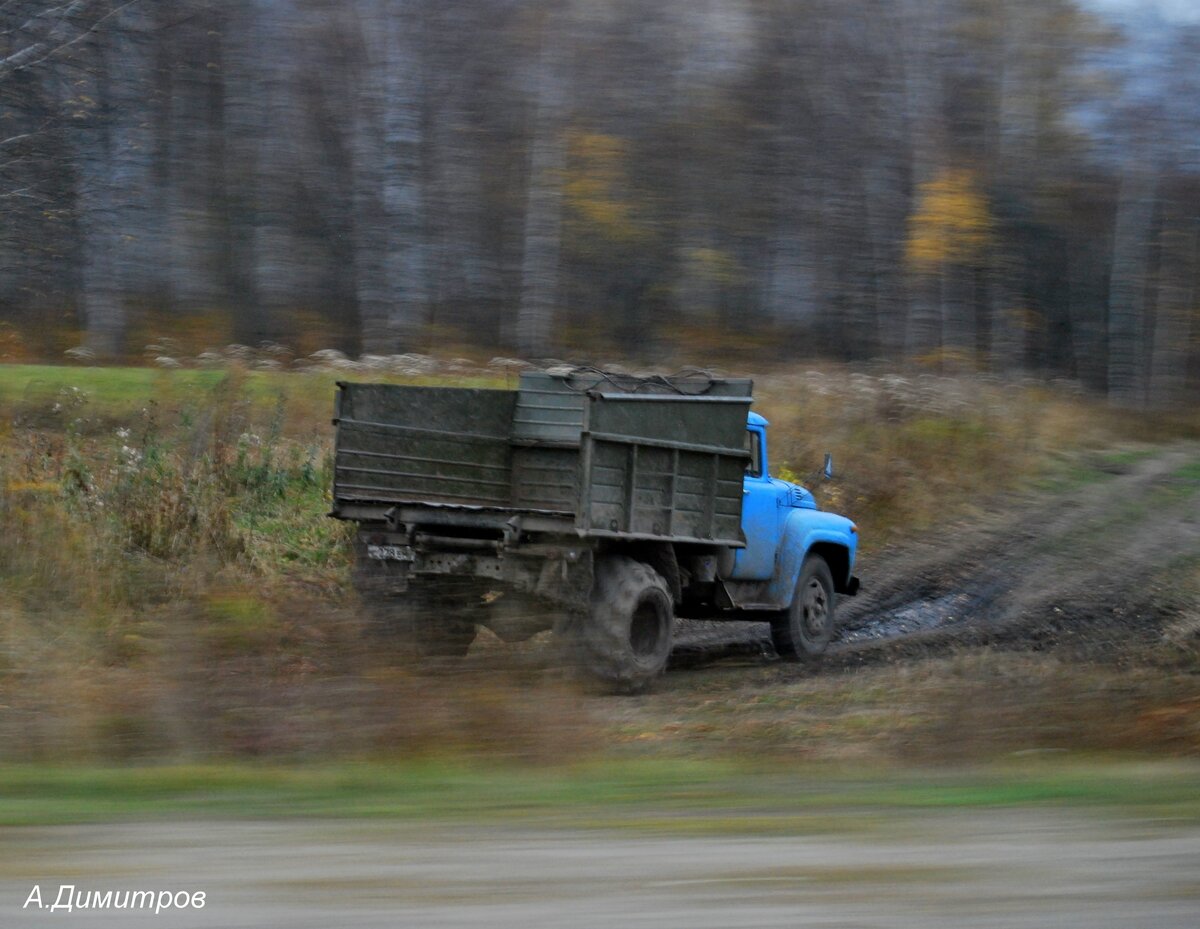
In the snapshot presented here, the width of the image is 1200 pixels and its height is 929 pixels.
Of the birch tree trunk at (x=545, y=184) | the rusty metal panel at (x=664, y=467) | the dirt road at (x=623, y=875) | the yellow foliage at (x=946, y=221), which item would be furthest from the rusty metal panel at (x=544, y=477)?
the yellow foliage at (x=946, y=221)

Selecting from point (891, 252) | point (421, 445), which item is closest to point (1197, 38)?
point (891, 252)

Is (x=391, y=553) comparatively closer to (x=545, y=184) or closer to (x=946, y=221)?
(x=545, y=184)

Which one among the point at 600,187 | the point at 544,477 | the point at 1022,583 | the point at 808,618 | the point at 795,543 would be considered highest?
the point at 600,187

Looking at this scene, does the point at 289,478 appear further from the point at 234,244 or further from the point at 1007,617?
the point at 234,244

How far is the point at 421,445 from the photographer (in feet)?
38.0

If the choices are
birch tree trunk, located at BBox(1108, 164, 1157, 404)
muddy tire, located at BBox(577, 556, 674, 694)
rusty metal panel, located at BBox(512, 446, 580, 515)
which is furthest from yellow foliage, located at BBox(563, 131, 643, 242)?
muddy tire, located at BBox(577, 556, 674, 694)

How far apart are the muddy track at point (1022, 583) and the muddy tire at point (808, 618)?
24 cm

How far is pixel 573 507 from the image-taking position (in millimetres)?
11500

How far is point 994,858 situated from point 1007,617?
1064 centimetres

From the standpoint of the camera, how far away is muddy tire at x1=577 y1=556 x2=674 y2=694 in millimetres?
10836

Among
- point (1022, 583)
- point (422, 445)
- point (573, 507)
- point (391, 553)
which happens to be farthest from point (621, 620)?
point (1022, 583)

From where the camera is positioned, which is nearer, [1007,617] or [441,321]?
[1007,617]

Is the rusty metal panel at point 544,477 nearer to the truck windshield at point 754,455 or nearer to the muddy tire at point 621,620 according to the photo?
the muddy tire at point 621,620

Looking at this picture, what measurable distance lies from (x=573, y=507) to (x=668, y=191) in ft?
84.7
